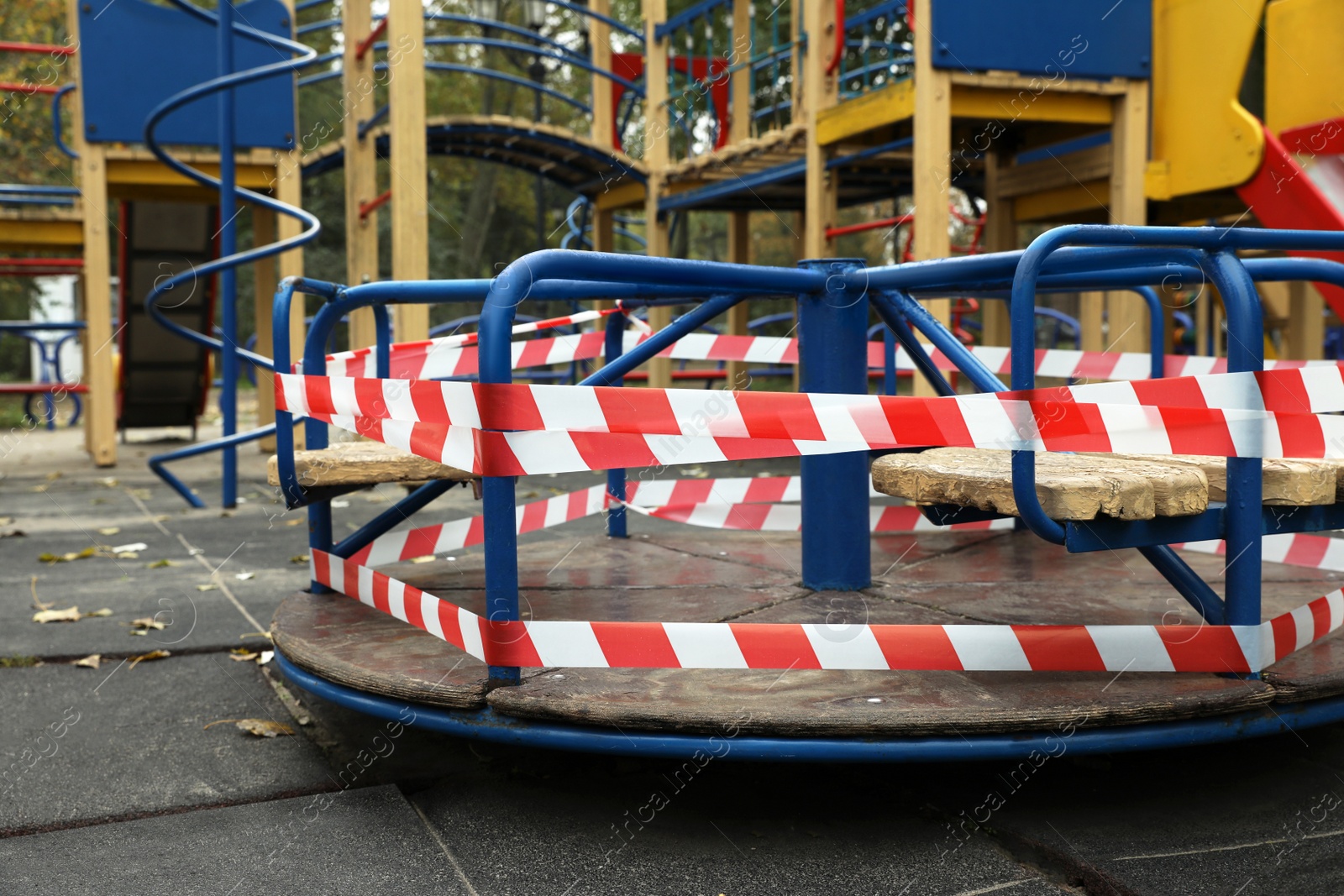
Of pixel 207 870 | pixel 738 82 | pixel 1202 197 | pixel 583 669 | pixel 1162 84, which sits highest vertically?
pixel 738 82

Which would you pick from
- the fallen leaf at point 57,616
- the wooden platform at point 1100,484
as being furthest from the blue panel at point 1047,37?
the fallen leaf at point 57,616

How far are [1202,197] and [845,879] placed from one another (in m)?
6.77

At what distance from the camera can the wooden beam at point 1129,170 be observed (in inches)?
284

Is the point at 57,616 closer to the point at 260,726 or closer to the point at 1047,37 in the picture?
the point at 260,726

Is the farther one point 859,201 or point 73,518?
point 859,201

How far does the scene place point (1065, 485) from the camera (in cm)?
243

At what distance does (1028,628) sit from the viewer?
259 cm

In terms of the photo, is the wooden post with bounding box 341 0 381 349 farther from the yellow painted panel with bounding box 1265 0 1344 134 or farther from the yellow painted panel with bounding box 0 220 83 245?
the yellow painted panel with bounding box 1265 0 1344 134

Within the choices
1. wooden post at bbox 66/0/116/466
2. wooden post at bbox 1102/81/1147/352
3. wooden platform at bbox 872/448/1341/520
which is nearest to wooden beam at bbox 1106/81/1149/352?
wooden post at bbox 1102/81/1147/352

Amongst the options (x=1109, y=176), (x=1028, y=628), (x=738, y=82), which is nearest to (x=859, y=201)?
(x=738, y=82)

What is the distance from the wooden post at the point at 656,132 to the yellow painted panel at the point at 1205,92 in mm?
4284

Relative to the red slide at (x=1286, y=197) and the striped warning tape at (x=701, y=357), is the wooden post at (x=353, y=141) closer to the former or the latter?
the striped warning tape at (x=701, y=357)

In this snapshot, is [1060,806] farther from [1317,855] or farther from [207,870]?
[207,870]

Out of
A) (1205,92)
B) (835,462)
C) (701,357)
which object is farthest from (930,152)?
(835,462)
